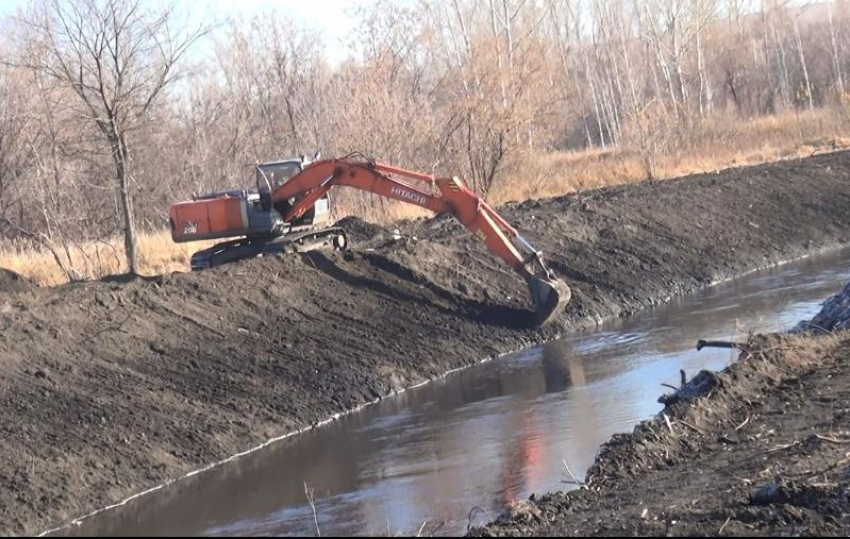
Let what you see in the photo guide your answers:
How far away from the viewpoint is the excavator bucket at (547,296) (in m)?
19.2

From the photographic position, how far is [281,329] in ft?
60.5

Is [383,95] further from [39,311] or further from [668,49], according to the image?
[668,49]

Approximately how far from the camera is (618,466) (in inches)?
411

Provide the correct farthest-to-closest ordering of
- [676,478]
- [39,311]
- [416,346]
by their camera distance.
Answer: [416,346] → [39,311] → [676,478]

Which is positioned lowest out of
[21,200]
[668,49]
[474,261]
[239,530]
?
[239,530]

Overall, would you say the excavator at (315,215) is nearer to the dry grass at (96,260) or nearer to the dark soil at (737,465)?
the dry grass at (96,260)

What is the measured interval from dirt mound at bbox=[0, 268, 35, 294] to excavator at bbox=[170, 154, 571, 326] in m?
3.15

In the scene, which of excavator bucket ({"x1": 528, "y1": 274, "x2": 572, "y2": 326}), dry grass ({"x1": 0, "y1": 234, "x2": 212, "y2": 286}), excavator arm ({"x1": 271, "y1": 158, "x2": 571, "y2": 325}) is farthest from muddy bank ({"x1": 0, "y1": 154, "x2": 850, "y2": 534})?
dry grass ({"x1": 0, "y1": 234, "x2": 212, "y2": 286})

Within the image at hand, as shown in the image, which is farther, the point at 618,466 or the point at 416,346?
the point at 416,346

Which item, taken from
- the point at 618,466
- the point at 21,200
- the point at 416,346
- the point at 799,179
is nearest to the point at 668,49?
the point at 799,179

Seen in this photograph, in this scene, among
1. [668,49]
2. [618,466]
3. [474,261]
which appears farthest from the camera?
[668,49]

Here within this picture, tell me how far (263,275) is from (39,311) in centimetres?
429

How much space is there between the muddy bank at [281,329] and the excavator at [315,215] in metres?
0.87

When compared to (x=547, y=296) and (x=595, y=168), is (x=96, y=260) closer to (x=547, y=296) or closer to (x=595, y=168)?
(x=547, y=296)
